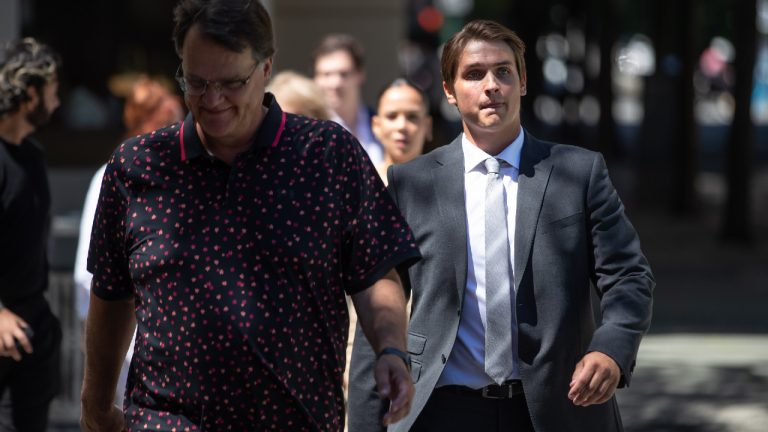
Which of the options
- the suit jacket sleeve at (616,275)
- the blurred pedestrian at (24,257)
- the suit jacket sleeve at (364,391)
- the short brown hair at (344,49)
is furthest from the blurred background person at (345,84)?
the suit jacket sleeve at (616,275)

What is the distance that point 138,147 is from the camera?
11.3 ft

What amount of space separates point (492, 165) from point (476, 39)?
0.39 meters

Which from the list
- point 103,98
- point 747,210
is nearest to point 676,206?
point 747,210

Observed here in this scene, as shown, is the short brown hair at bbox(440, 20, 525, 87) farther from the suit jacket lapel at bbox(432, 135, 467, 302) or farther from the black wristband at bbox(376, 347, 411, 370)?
the black wristband at bbox(376, 347, 411, 370)

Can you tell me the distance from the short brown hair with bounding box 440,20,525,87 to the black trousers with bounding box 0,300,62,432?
1923 mm

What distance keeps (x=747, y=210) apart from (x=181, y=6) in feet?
48.6

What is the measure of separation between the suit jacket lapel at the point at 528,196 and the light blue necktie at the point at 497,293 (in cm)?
4

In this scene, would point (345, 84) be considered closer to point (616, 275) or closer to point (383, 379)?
point (616, 275)

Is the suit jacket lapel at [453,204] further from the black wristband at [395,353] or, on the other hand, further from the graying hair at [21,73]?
the graying hair at [21,73]

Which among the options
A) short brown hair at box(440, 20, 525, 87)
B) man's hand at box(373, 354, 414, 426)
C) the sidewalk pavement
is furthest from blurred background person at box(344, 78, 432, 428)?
the sidewalk pavement

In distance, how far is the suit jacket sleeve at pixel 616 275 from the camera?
159 inches

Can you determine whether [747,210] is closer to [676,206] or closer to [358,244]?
[676,206]

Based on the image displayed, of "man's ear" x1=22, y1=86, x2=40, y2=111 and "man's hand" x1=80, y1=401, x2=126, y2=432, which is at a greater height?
"man's ear" x1=22, y1=86, x2=40, y2=111

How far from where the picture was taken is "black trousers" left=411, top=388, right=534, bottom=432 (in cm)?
417
